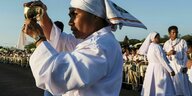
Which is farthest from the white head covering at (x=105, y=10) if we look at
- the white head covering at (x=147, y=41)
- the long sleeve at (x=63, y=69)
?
the white head covering at (x=147, y=41)

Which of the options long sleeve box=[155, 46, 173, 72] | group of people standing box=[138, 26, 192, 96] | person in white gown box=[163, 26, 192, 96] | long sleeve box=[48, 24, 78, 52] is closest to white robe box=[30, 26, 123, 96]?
long sleeve box=[48, 24, 78, 52]

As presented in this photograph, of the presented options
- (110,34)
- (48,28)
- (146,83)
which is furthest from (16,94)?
(110,34)

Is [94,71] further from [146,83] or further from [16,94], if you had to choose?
[16,94]

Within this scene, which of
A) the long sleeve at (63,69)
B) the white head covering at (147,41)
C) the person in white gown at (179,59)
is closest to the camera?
the long sleeve at (63,69)

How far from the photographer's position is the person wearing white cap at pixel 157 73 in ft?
38.3

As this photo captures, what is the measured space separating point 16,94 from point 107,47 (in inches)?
480

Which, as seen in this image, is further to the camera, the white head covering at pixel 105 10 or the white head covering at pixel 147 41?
the white head covering at pixel 147 41

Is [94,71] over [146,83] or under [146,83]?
over

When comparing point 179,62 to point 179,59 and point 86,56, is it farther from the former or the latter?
point 86,56

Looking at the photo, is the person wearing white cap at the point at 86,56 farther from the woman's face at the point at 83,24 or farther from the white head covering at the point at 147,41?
the white head covering at the point at 147,41

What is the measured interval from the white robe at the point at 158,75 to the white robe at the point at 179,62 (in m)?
1.47

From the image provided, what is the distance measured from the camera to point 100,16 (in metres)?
3.50

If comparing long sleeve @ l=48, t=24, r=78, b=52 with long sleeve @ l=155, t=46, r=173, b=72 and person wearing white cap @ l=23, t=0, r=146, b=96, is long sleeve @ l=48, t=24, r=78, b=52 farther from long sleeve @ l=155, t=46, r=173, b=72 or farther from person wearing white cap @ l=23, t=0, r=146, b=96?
long sleeve @ l=155, t=46, r=173, b=72

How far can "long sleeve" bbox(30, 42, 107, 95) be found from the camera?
3.06m
